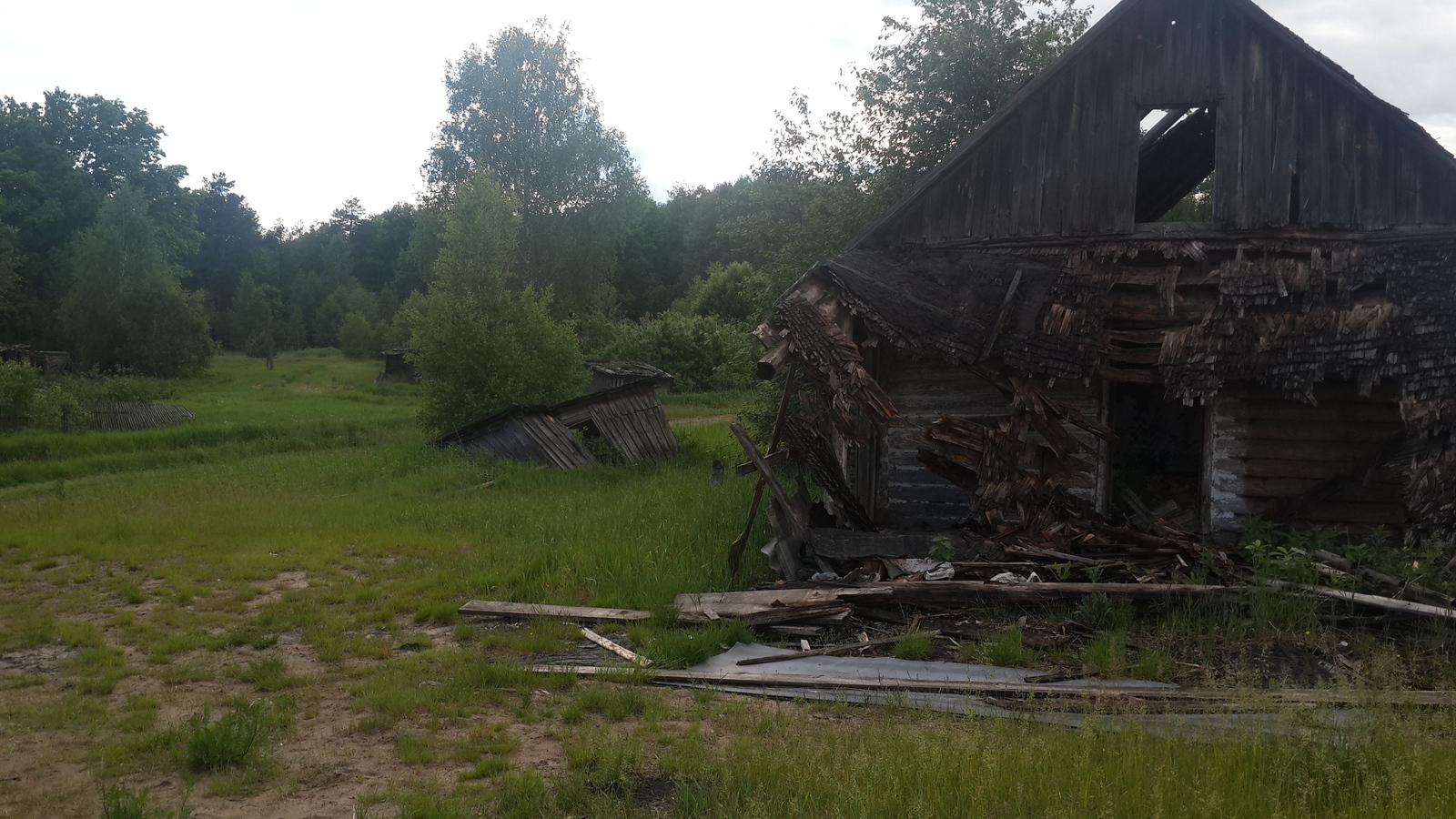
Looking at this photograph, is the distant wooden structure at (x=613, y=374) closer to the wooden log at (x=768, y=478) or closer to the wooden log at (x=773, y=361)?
the wooden log at (x=768, y=478)

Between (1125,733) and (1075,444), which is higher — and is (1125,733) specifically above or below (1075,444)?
below

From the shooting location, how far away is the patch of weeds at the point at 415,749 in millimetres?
5535

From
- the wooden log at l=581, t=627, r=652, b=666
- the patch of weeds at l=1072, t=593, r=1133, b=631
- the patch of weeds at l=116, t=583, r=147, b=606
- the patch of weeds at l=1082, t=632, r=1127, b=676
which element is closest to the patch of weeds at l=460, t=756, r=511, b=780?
the wooden log at l=581, t=627, r=652, b=666

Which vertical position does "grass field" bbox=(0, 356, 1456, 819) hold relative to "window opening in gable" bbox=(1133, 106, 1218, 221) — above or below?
below

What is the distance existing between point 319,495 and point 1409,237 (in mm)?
15515

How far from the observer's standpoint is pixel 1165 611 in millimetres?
7793

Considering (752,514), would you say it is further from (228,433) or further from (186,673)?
(228,433)

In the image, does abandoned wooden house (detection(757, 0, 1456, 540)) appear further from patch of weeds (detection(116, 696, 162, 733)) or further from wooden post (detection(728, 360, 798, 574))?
patch of weeds (detection(116, 696, 162, 733))

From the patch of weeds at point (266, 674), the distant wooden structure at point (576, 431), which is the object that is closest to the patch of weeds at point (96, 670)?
the patch of weeds at point (266, 674)

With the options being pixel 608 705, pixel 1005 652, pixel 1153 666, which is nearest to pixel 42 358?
pixel 608 705

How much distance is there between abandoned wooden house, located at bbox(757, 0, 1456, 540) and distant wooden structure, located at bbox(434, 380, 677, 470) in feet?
25.6

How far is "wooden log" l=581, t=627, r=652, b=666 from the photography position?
733 centimetres

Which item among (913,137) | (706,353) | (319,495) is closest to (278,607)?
(319,495)

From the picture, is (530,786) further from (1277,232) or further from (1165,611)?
(1277,232)
